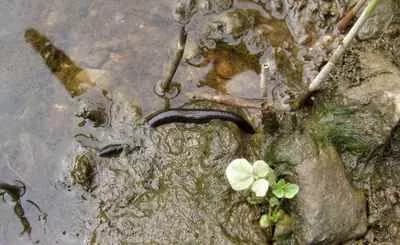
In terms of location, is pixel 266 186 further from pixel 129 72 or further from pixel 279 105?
pixel 129 72

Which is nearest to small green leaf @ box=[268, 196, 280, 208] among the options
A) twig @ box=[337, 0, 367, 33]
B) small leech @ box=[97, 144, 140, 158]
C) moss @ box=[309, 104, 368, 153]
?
moss @ box=[309, 104, 368, 153]

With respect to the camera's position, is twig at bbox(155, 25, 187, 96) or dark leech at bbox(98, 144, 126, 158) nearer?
twig at bbox(155, 25, 187, 96)

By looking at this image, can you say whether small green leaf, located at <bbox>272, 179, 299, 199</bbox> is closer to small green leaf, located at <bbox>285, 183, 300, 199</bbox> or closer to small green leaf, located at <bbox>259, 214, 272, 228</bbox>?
small green leaf, located at <bbox>285, 183, 300, 199</bbox>

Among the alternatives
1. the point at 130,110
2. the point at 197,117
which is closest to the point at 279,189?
the point at 197,117

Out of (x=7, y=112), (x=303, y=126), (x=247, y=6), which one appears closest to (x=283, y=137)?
(x=303, y=126)

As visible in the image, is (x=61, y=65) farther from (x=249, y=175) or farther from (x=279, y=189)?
(x=279, y=189)

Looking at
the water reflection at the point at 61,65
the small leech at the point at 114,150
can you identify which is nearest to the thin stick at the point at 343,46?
the small leech at the point at 114,150
